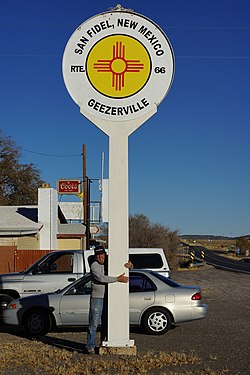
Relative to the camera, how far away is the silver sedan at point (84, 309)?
13.3m

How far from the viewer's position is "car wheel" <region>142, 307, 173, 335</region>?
13.3 meters

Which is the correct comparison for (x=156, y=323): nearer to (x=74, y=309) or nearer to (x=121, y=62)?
(x=74, y=309)

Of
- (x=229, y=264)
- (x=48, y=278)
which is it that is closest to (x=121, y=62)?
(x=48, y=278)

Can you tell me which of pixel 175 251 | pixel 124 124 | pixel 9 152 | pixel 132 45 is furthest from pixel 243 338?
pixel 9 152

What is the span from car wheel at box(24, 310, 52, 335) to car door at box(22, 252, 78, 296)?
220 cm

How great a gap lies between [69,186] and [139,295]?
33612 mm

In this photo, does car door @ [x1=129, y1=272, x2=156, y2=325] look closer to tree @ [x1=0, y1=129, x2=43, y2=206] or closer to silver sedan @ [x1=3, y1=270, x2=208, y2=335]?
silver sedan @ [x1=3, y1=270, x2=208, y2=335]

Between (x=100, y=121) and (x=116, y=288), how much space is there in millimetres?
2686

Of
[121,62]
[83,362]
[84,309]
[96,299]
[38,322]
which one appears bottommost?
[83,362]

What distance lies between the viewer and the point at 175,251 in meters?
51.9

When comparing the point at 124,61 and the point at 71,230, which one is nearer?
the point at 124,61

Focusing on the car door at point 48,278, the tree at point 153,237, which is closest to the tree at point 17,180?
the tree at point 153,237

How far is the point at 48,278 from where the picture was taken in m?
15.8

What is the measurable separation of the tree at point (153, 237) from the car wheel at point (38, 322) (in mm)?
34772
